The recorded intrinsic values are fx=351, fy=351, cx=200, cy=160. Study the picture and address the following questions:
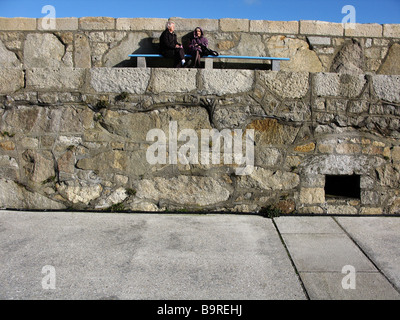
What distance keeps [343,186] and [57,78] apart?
11.0 feet

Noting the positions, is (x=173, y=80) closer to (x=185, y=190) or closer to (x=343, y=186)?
(x=185, y=190)

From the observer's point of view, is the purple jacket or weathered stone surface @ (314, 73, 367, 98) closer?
weathered stone surface @ (314, 73, 367, 98)

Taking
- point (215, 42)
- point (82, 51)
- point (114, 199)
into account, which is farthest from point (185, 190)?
point (82, 51)

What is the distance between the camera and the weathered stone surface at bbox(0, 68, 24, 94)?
3.63 metres

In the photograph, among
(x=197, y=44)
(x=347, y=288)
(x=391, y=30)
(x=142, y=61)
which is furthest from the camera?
(x=391, y=30)

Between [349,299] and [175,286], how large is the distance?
1073mm

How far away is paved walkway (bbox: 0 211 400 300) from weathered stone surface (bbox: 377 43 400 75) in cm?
294

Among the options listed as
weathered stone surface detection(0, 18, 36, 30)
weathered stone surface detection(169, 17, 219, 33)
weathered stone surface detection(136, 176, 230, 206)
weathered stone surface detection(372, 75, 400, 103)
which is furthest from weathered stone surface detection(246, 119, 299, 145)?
weathered stone surface detection(0, 18, 36, 30)

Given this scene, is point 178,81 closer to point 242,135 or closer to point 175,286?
point 242,135

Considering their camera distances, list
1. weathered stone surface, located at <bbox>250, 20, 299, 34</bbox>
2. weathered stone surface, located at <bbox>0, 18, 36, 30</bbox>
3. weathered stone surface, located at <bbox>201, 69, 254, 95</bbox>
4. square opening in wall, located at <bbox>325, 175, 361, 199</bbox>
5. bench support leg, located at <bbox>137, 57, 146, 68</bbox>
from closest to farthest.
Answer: weathered stone surface, located at <bbox>201, 69, 254, 95</bbox>, square opening in wall, located at <bbox>325, 175, 361, 199</bbox>, bench support leg, located at <bbox>137, 57, 146, 68</bbox>, weathered stone surface, located at <bbox>0, 18, 36, 30</bbox>, weathered stone surface, located at <bbox>250, 20, 299, 34</bbox>

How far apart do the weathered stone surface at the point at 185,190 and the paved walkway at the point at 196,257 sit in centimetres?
19

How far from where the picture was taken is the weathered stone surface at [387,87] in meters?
3.60

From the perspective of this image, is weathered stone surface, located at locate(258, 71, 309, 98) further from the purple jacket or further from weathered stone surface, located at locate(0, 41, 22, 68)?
weathered stone surface, located at locate(0, 41, 22, 68)

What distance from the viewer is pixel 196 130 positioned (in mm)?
3623
